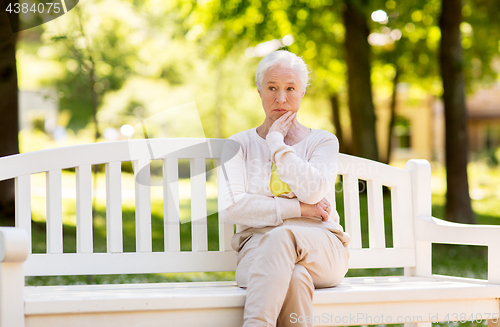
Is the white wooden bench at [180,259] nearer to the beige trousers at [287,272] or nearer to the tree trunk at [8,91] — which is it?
the beige trousers at [287,272]

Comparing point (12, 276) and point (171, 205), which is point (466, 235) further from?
point (12, 276)

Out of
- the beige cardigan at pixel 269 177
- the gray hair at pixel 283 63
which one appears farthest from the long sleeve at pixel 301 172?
the gray hair at pixel 283 63

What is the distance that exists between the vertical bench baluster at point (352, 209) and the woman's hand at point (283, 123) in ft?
2.19

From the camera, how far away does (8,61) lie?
4.29 m

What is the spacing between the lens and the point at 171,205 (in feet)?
10.2

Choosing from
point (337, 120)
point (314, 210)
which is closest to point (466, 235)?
point (314, 210)

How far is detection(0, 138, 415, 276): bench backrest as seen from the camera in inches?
114

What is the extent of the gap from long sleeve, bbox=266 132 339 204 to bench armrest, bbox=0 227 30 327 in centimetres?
119

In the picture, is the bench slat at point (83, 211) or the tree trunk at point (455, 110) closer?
the bench slat at point (83, 211)

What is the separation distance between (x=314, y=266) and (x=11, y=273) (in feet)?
4.35

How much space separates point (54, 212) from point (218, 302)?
107 cm

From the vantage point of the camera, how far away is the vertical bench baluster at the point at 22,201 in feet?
9.34

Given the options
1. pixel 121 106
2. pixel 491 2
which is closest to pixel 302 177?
pixel 491 2

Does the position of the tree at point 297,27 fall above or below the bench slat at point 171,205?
above
